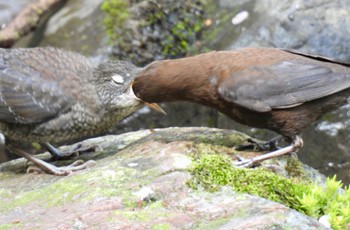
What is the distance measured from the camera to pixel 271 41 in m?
7.93

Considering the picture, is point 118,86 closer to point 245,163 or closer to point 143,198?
point 245,163

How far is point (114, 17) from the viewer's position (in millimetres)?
8938

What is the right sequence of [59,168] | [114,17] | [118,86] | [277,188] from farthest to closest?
[114,17], [118,86], [59,168], [277,188]

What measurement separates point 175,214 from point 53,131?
1966 millimetres

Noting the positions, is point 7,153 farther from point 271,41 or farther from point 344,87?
point 344,87

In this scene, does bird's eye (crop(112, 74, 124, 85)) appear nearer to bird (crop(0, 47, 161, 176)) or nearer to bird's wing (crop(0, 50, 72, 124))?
bird (crop(0, 47, 161, 176))

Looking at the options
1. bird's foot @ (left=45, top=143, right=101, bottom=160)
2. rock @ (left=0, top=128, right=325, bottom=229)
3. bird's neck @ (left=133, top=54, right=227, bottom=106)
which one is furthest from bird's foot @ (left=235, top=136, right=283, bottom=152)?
bird's foot @ (left=45, top=143, right=101, bottom=160)

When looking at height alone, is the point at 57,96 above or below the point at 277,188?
above

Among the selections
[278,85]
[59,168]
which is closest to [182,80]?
[278,85]

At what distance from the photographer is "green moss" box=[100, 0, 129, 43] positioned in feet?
28.7

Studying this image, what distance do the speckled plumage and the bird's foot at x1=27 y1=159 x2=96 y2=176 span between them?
26 centimetres

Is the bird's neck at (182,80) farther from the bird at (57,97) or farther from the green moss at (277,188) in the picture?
the green moss at (277,188)

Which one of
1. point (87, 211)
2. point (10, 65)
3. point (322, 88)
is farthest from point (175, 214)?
point (10, 65)

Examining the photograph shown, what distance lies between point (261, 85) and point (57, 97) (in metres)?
1.68
